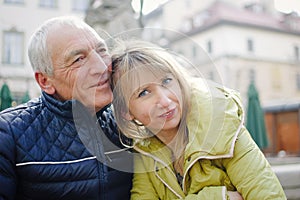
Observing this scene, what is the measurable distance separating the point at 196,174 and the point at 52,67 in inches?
24.6

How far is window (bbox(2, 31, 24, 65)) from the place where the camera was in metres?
17.2

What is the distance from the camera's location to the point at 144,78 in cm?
146

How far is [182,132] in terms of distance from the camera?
1.49 meters

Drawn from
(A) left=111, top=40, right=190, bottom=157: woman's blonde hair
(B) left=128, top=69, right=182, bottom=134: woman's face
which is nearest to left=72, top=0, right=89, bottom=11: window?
(A) left=111, top=40, right=190, bottom=157: woman's blonde hair

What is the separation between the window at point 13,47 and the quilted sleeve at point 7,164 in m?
16.3

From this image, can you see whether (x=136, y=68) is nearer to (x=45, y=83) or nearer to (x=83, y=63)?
(x=83, y=63)

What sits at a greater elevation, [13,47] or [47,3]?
[47,3]

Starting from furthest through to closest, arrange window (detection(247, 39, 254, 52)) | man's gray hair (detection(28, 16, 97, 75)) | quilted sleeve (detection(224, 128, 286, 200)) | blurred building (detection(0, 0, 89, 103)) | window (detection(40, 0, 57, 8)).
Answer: window (detection(247, 39, 254, 52)) < window (detection(40, 0, 57, 8)) < blurred building (detection(0, 0, 89, 103)) < man's gray hair (detection(28, 16, 97, 75)) < quilted sleeve (detection(224, 128, 286, 200))

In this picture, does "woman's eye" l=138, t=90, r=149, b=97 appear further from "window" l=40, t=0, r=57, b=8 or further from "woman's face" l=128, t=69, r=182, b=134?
"window" l=40, t=0, r=57, b=8

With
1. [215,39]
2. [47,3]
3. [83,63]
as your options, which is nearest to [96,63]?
[83,63]

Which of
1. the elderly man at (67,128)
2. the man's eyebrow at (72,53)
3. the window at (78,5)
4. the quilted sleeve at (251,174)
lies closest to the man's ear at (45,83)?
the elderly man at (67,128)

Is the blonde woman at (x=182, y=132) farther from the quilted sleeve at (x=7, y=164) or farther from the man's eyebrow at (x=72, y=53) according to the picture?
the quilted sleeve at (x=7, y=164)

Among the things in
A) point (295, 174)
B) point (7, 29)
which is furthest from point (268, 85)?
point (295, 174)

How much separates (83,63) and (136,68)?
23 centimetres
